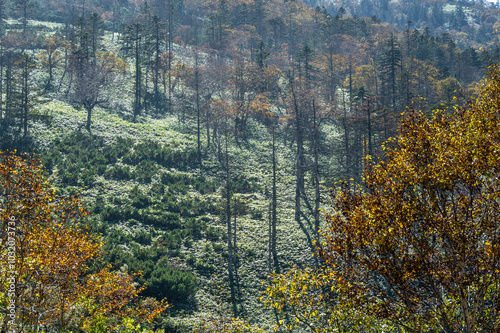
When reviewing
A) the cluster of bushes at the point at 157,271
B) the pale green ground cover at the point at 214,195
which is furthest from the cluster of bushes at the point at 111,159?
the cluster of bushes at the point at 157,271

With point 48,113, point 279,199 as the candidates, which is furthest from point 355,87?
point 48,113

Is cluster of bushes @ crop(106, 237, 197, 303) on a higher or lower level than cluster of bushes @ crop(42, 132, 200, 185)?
lower

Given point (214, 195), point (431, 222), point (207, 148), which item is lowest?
point (214, 195)

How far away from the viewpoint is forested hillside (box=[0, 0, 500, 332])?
941 inches

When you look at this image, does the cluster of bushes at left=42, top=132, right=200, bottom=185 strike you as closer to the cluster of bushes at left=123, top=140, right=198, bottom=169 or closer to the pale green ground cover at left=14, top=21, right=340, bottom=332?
the cluster of bushes at left=123, top=140, right=198, bottom=169

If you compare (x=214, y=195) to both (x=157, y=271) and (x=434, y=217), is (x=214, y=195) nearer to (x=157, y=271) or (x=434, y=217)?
(x=157, y=271)

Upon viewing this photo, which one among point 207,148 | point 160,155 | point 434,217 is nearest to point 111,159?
point 160,155

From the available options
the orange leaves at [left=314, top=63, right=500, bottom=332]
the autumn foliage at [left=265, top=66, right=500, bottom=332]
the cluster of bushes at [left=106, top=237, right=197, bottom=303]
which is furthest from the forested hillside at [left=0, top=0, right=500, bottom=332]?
the orange leaves at [left=314, top=63, right=500, bottom=332]

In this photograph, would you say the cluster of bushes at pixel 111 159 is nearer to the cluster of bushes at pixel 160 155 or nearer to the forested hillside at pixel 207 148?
the cluster of bushes at pixel 160 155

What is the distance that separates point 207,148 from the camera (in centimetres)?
4731

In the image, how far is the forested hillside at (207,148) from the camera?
2391 cm

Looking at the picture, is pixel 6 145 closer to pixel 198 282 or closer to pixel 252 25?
pixel 198 282

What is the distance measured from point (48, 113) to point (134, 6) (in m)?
92.2

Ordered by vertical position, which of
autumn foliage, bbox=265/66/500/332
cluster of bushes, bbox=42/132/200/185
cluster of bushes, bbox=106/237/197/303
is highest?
autumn foliage, bbox=265/66/500/332
